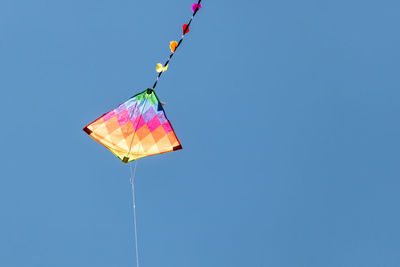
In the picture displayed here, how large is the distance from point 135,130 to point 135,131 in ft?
0.11

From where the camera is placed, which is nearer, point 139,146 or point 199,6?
point 199,6

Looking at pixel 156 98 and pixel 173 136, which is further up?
pixel 156 98

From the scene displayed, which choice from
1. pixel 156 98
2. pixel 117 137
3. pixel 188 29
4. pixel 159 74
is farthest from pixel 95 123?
pixel 188 29

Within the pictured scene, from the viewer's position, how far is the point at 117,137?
13.9 m

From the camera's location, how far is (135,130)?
1393 centimetres

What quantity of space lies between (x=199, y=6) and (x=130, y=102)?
437cm

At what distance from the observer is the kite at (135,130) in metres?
13.6

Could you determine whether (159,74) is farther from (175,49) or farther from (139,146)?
(139,146)

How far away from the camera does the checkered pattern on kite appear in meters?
13.6

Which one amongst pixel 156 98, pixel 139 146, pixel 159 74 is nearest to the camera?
pixel 159 74

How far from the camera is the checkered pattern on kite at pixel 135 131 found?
13.6 meters

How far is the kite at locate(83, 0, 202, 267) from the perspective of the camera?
13.6m

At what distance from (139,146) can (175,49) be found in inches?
166

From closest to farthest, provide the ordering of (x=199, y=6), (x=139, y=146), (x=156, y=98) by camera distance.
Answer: (x=199, y=6) → (x=156, y=98) → (x=139, y=146)
